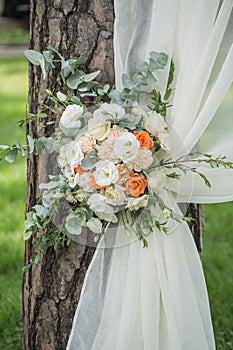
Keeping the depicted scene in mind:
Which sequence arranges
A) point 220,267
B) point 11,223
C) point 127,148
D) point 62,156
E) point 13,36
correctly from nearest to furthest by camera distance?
point 127,148 → point 62,156 → point 220,267 → point 11,223 → point 13,36

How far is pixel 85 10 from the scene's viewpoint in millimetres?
2582

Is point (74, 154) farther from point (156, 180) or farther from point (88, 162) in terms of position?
point (156, 180)

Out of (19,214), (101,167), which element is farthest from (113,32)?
(19,214)

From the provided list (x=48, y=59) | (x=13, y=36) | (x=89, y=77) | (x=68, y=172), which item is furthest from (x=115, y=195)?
(x=13, y=36)

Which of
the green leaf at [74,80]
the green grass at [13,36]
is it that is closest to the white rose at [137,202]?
the green leaf at [74,80]

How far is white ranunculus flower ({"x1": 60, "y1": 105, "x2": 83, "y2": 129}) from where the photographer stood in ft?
8.14

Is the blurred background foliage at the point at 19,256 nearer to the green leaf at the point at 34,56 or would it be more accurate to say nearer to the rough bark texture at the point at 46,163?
the rough bark texture at the point at 46,163

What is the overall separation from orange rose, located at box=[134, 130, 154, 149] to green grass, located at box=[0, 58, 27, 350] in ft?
4.97

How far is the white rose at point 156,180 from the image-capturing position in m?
2.46

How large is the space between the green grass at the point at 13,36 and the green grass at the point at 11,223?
14.1 ft

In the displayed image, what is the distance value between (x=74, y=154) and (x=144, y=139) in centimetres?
24

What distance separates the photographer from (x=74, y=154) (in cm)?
245

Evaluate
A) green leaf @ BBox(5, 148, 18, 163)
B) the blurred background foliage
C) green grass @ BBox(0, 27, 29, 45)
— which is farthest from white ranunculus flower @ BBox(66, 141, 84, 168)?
green grass @ BBox(0, 27, 29, 45)

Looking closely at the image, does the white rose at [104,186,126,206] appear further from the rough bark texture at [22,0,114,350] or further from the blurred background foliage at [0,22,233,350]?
the blurred background foliage at [0,22,233,350]
